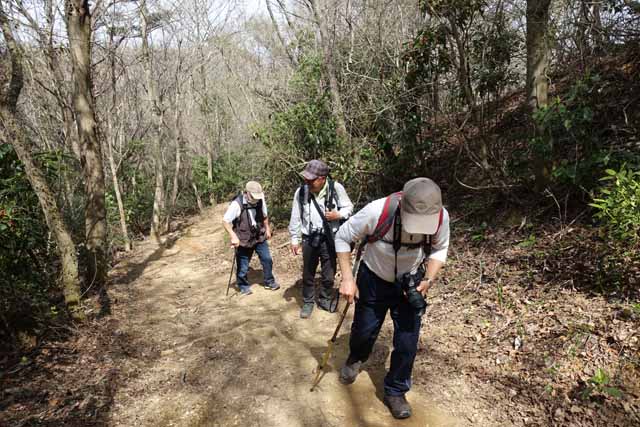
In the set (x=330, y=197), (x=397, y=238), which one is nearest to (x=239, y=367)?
(x=330, y=197)

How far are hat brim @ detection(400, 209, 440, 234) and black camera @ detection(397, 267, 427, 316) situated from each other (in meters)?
0.44

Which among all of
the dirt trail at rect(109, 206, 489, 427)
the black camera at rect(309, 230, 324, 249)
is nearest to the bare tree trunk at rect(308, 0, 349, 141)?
the dirt trail at rect(109, 206, 489, 427)

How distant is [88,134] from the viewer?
5895 mm

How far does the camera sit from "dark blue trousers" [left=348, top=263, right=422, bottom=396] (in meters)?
2.83

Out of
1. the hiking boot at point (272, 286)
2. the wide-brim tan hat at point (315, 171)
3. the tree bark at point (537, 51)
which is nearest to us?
the wide-brim tan hat at point (315, 171)

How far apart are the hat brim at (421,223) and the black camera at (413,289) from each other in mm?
441

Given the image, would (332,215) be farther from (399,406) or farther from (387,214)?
(399,406)

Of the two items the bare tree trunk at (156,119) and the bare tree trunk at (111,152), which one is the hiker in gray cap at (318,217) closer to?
the bare tree trunk at (111,152)

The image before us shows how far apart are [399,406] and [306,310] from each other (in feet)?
7.32

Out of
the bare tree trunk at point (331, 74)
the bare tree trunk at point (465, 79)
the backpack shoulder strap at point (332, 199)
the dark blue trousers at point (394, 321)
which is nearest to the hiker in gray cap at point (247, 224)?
the backpack shoulder strap at point (332, 199)

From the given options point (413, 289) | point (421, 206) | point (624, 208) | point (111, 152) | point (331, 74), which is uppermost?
point (331, 74)

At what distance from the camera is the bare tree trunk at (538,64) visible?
193 inches

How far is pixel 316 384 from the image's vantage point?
3.44 m

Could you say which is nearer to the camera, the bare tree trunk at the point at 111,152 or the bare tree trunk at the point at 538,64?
the bare tree trunk at the point at 538,64
